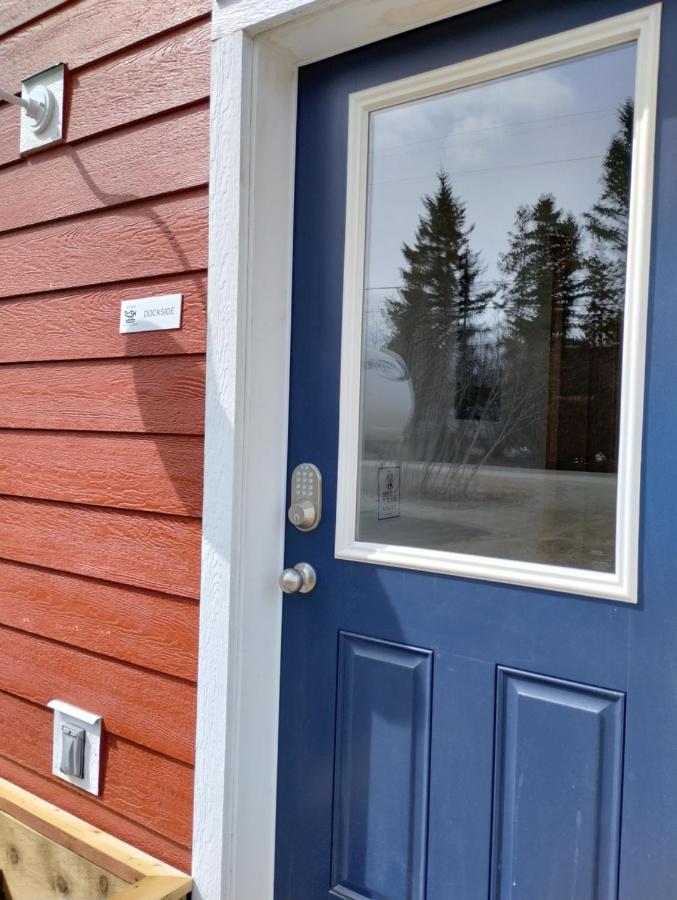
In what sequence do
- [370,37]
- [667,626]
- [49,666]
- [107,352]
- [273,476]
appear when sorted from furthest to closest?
[49,666] → [107,352] → [273,476] → [370,37] → [667,626]

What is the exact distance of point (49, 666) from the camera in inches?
74.0

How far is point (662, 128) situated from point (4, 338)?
1677 millimetres

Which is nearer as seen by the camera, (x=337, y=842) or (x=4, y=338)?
(x=337, y=842)

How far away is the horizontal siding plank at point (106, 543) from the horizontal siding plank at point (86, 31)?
1119mm

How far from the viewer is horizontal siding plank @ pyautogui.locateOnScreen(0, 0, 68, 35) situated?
1878mm

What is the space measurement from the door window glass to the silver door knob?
14 centimetres

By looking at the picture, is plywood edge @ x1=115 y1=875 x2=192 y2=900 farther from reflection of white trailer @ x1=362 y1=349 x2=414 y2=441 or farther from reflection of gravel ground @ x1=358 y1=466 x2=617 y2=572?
reflection of white trailer @ x1=362 y1=349 x2=414 y2=441

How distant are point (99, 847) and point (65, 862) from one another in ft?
0.49

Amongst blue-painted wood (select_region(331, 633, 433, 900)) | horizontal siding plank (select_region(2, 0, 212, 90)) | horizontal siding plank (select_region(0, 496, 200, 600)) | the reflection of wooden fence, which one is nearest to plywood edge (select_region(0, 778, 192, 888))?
the reflection of wooden fence

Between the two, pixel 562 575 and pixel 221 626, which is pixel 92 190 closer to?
pixel 221 626

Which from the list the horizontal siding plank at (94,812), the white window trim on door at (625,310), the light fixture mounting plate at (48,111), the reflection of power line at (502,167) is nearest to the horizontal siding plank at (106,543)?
the white window trim on door at (625,310)

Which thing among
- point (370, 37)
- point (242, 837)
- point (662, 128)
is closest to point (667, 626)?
point (662, 128)

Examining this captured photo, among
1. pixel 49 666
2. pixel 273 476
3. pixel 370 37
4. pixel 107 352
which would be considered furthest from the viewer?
pixel 49 666

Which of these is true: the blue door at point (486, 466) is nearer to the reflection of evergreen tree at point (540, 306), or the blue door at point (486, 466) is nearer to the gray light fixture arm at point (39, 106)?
the reflection of evergreen tree at point (540, 306)
